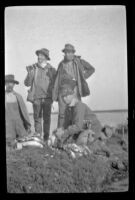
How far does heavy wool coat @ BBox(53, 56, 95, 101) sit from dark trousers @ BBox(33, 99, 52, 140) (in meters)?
0.07

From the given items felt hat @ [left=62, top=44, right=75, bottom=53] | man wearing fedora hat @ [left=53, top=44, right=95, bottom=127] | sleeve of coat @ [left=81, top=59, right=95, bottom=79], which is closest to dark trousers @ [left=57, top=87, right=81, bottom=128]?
man wearing fedora hat @ [left=53, top=44, right=95, bottom=127]

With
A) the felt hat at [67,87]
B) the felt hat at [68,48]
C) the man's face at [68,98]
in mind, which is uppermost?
the felt hat at [68,48]

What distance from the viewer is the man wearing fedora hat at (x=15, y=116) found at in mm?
1860

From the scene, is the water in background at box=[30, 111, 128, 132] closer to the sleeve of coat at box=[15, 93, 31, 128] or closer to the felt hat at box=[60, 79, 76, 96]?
the felt hat at box=[60, 79, 76, 96]

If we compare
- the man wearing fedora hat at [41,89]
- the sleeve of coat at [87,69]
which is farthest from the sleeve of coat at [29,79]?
the sleeve of coat at [87,69]

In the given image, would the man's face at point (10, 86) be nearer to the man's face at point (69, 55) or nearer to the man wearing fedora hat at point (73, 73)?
the man wearing fedora hat at point (73, 73)

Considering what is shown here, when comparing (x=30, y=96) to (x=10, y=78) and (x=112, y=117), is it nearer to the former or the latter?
(x=10, y=78)

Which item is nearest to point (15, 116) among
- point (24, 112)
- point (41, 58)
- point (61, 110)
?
point (24, 112)

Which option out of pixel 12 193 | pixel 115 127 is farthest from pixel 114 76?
pixel 12 193

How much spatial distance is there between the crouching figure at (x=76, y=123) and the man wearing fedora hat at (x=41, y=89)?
9cm

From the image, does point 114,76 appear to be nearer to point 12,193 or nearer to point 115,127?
point 115,127

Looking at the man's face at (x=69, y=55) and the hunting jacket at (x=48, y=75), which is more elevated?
the man's face at (x=69, y=55)

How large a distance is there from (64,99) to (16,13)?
24.0 inches

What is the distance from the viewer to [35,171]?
71.9 inches
